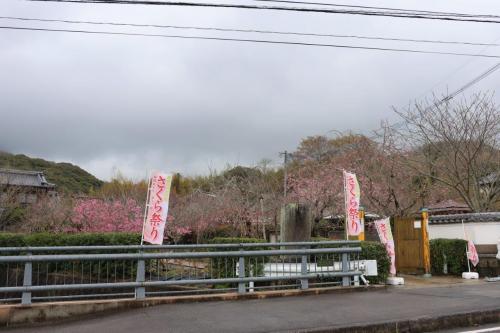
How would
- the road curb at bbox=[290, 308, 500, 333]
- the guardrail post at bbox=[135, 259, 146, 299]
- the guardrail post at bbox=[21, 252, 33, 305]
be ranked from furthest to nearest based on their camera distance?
the guardrail post at bbox=[135, 259, 146, 299], the guardrail post at bbox=[21, 252, 33, 305], the road curb at bbox=[290, 308, 500, 333]

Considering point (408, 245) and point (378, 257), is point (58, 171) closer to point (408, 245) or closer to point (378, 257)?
point (408, 245)

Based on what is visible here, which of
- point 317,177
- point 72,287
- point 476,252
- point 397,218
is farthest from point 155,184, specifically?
point 317,177

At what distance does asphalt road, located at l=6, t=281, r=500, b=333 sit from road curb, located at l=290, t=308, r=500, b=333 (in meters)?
0.15

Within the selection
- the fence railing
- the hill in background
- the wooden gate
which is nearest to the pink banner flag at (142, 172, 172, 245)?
the fence railing

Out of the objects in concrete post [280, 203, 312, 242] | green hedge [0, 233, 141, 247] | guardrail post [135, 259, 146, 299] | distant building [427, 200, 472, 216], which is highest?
distant building [427, 200, 472, 216]

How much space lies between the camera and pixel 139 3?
892 cm

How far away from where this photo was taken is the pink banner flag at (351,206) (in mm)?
12508

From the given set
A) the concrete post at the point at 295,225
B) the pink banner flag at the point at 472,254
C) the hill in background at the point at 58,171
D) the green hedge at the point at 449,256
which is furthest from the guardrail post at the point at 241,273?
the hill in background at the point at 58,171

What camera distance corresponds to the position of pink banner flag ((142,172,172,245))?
1171 centimetres

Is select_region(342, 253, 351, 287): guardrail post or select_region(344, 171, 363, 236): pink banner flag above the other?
select_region(344, 171, 363, 236): pink banner flag

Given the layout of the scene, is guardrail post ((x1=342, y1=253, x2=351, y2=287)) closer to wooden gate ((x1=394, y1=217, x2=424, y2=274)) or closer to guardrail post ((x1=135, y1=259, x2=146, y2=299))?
guardrail post ((x1=135, y1=259, x2=146, y2=299))

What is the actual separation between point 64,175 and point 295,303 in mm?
62069

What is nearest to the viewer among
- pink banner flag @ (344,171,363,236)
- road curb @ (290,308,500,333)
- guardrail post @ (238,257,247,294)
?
road curb @ (290,308,500,333)

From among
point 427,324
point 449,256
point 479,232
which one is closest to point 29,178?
point 449,256
